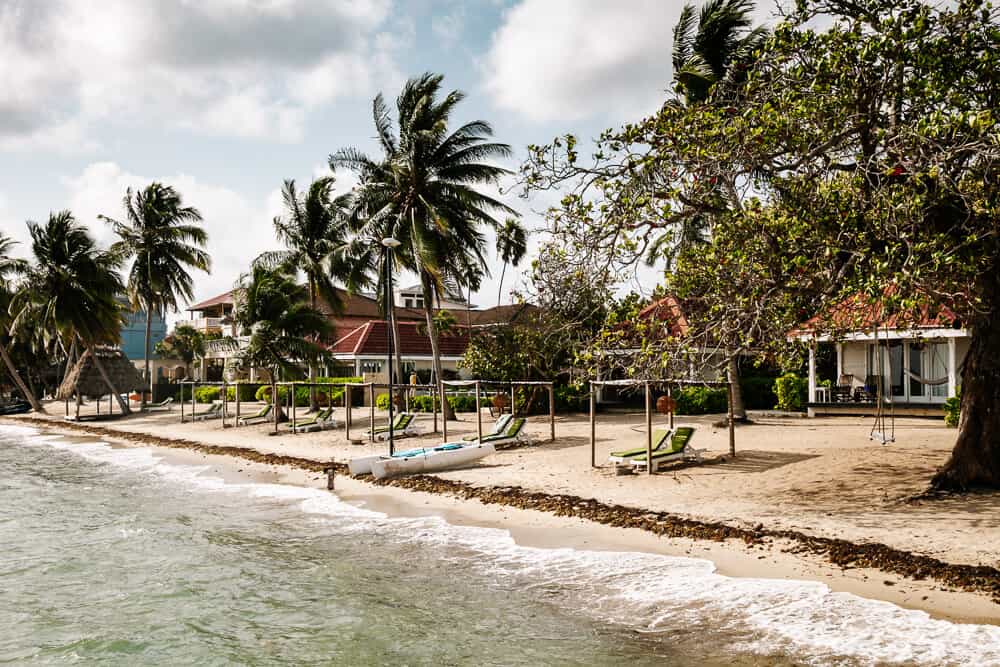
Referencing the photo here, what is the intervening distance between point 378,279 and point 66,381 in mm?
24130

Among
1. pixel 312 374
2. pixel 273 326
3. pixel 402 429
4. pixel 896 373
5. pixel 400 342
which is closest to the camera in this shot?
pixel 402 429

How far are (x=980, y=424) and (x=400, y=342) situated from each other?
3398 cm

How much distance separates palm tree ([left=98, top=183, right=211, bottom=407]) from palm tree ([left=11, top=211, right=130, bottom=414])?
88.0 inches

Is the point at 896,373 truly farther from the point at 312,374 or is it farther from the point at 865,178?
the point at 312,374

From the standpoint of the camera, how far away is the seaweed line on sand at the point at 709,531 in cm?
844

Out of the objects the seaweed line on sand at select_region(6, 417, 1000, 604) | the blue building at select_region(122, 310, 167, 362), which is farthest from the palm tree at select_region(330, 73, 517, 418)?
the blue building at select_region(122, 310, 167, 362)

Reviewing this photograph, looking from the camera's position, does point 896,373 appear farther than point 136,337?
No

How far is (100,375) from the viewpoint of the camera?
140 ft

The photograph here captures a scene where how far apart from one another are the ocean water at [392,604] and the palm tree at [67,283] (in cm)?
2615

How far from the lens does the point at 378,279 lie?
31.3 m

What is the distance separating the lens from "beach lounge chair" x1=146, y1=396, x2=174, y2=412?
45075 mm

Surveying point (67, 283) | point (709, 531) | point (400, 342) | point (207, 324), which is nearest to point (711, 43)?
point (709, 531)

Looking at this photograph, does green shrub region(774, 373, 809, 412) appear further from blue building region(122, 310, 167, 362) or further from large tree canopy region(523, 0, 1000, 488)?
blue building region(122, 310, 167, 362)

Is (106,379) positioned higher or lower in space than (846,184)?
lower
